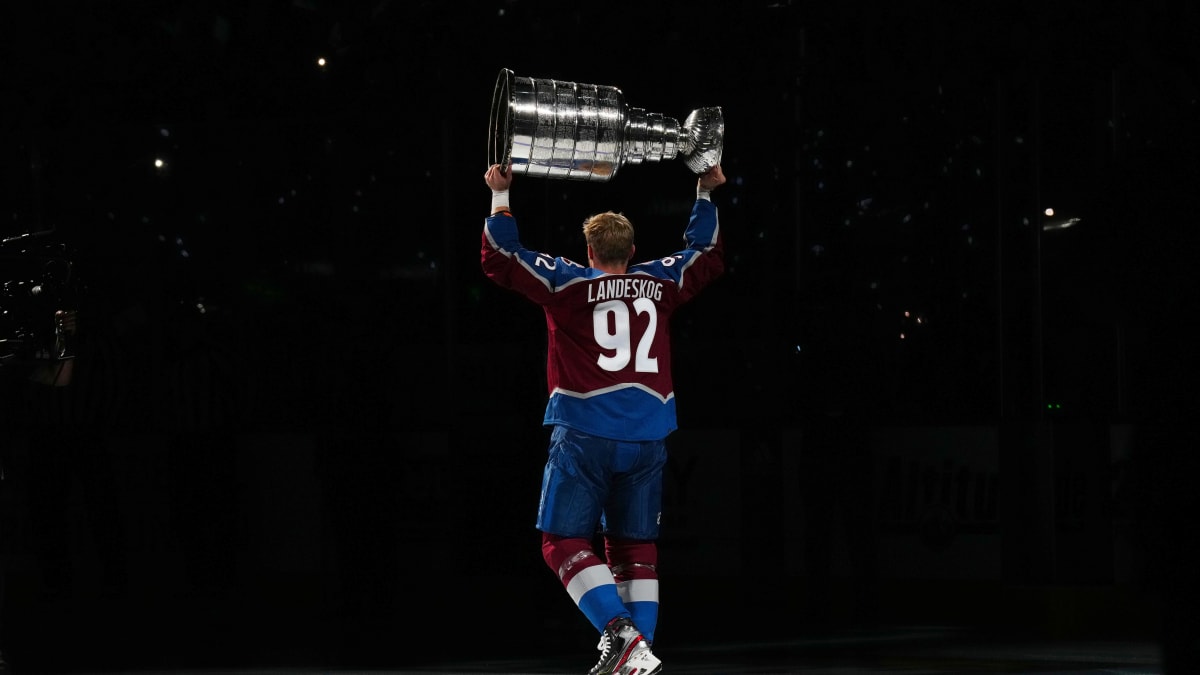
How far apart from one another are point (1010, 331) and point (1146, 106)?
5.26 ft

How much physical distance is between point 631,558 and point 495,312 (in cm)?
487

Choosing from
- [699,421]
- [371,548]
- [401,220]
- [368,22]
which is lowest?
[371,548]

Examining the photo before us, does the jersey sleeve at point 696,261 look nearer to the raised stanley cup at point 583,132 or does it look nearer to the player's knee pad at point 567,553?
the raised stanley cup at point 583,132

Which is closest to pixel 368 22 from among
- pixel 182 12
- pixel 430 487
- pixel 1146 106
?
pixel 182 12

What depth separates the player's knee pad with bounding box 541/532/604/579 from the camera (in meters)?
5.03

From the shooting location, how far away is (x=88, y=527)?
9680 millimetres

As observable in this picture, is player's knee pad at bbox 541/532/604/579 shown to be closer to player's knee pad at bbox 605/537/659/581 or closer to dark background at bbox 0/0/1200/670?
player's knee pad at bbox 605/537/659/581

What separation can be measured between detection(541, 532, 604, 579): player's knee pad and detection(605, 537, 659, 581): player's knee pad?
0.15m

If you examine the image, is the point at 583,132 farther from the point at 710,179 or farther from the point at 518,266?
the point at 518,266

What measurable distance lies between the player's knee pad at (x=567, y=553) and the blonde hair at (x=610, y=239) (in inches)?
41.3

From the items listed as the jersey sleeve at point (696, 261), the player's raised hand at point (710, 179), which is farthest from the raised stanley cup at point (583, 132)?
the jersey sleeve at point (696, 261)

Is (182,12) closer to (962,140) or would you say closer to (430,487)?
(430,487)

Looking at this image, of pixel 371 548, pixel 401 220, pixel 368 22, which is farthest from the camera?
pixel 401 220

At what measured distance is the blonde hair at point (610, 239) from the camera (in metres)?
5.23
